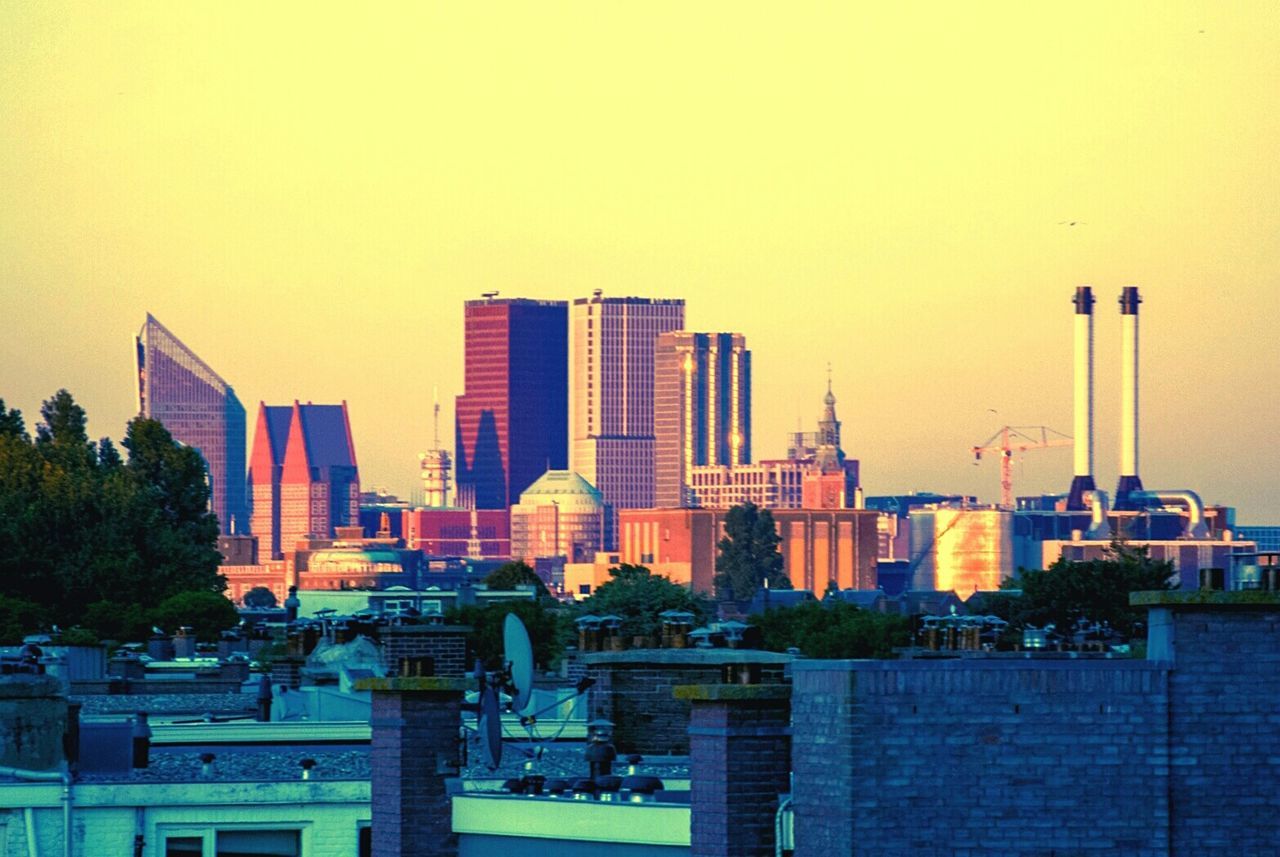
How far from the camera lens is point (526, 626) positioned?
9825cm

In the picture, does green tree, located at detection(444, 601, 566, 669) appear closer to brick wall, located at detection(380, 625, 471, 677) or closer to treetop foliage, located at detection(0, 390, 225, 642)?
treetop foliage, located at detection(0, 390, 225, 642)

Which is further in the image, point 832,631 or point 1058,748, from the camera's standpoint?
point 832,631

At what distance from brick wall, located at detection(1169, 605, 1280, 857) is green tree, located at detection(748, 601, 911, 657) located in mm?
77012

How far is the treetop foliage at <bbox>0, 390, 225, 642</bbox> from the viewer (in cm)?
11069

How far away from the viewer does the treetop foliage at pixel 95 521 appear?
110688 millimetres

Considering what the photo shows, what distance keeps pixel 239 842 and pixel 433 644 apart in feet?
39.5

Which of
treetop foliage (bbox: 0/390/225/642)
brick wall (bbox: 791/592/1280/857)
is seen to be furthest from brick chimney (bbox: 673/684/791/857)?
treetop foliage (bbox: 0/390/225/642)

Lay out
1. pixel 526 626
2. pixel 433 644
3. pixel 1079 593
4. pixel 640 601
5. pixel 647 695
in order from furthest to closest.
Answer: pixel 1079 593
pixel 640 601
pixel 526 626
pixel 433 644
pixel 647 695

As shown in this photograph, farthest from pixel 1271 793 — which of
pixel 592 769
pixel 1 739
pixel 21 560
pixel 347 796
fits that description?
pixel 21 560

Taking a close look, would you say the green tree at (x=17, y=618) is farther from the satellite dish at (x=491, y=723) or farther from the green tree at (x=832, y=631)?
the satellite dish at (x=491, y=723)

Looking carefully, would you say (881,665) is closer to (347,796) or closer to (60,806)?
(347,796)

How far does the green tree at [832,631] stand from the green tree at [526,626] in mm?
6594

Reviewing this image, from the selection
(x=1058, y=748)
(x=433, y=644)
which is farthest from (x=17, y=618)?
(x=1058, y=748)

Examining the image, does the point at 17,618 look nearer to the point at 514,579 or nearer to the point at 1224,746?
the point at 1224,746
